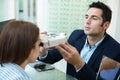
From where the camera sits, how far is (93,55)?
5.43 feet

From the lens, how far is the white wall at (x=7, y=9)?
8.27 feet

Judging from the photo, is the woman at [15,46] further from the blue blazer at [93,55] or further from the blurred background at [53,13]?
the blurred background at [53,13]

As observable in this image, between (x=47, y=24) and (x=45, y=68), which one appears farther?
(x=47, y=24)

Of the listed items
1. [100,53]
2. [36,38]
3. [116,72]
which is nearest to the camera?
[36,38]

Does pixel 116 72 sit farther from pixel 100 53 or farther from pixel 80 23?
pixel 80 23

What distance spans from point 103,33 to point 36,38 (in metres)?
0.83

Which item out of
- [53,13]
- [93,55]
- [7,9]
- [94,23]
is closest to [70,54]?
[93,55]

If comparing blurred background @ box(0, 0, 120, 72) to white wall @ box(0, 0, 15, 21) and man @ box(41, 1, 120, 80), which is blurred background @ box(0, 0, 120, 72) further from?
man @ box(41, 1, 120, 80)

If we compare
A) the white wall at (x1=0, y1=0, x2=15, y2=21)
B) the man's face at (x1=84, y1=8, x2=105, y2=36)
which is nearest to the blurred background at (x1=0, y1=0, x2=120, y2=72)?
the white wall at (x1=0, y1=0, x2=15, y2=21)

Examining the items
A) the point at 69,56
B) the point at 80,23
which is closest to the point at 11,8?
the point at 80,23

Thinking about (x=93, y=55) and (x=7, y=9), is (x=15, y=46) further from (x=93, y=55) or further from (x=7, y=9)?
(x=7, y=9)

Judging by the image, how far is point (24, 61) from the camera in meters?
1.11

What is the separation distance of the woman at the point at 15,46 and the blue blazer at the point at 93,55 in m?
0.47

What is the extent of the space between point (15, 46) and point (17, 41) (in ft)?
0.09
